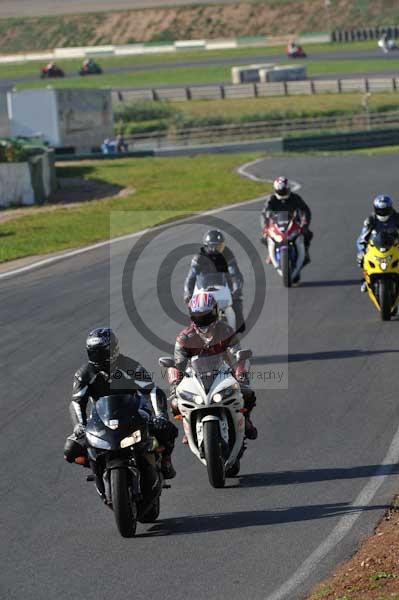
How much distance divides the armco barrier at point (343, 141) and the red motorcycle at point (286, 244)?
25914 millimetres

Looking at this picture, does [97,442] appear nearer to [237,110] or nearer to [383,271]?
[383,271]

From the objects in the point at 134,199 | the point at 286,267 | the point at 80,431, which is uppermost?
the point at 80,431

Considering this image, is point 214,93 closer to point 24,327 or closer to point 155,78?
point 155,78

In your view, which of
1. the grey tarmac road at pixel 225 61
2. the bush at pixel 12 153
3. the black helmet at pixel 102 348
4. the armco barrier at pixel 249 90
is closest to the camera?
the black helmet at pixel 102 348

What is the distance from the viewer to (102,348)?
9789 mm

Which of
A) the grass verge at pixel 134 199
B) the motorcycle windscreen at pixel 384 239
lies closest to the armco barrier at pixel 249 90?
the grass verge at pixel 134 199

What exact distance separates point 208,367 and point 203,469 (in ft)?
A: 4.07

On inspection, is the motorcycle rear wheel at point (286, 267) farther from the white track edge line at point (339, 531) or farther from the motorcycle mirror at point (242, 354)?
the motorcycle mirror at point (242, 354)

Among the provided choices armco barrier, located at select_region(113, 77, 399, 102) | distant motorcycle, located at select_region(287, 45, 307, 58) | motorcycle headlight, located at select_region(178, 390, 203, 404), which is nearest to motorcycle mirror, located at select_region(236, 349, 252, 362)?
motorcycle headlight, located at select_region(178, 390, 203, 404)

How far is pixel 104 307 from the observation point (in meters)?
19.5

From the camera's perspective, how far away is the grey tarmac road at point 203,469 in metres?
8.83

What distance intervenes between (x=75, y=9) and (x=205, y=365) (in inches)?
3904

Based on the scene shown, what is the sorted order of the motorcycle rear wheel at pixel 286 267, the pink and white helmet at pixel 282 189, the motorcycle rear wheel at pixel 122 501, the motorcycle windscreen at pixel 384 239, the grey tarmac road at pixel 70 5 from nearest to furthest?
the motorcycle rear wheel at pixel 122 501 → the motorcycle windscreen at pixel 384 239 → the motorcycle rear wheel at pixel 286 267 → the pink and white helmet at pixel 282 189 → the grey tarmac road at pixel 70 5

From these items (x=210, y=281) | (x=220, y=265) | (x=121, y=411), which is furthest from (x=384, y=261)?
(x=121, y=411)
